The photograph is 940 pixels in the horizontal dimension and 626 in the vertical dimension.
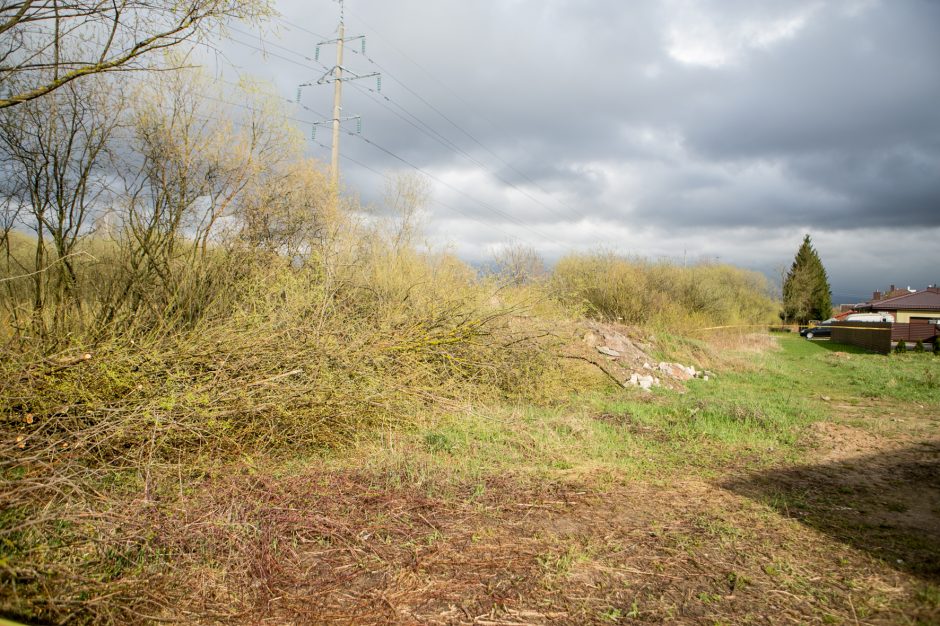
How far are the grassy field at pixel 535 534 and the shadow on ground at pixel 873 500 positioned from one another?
0.07 feet

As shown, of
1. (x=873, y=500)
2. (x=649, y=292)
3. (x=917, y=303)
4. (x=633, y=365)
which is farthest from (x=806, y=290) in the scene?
(x=873, y=500)

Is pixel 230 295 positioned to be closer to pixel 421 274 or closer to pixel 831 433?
pixel 421 274

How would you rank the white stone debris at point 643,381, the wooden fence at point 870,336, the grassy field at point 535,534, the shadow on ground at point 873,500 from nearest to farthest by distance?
the grassy field at point 535,534 < the shadow on ground at point 873,500 < the white stone debris at point 643,381 < the wooden fence at point 870,336

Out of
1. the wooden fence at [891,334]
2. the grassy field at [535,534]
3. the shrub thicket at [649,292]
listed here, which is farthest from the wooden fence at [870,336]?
the grassy field at [535,534]

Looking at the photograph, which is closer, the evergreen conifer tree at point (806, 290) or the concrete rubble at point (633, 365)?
the concrete rubble at point (633, 365)

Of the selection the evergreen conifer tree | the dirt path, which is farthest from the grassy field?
the evergreen conifer tree

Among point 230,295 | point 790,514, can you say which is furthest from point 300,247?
point 790,514

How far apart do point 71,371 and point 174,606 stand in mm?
2319

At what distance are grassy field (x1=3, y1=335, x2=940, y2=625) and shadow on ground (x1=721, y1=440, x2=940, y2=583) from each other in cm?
2

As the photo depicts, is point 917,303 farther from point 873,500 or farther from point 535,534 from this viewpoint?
point 535,534

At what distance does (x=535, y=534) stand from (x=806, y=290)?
5243 cm

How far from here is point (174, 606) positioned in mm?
2467

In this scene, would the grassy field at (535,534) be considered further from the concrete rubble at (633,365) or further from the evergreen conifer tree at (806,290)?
the evergreen conifer tree at (806,290)

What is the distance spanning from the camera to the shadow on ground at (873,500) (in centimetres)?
321
